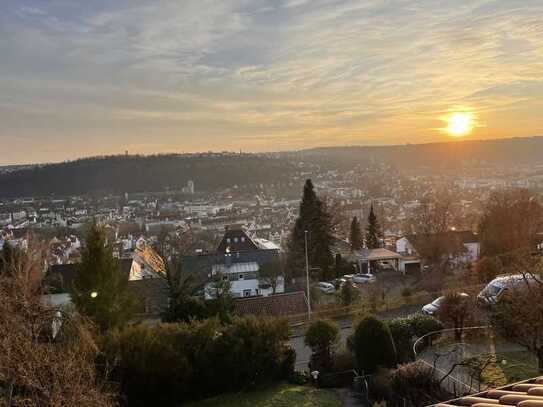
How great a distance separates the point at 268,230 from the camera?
85688 mm

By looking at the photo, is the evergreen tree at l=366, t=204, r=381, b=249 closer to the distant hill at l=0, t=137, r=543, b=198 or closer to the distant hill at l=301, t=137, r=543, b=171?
the distant hill at l=0, t=137, r=543, b=198

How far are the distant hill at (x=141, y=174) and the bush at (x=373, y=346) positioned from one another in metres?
126

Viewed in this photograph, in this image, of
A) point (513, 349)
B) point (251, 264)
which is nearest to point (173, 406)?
point (513, 349)

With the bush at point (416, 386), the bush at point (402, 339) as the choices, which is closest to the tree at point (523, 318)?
the bush at point (402, 339)

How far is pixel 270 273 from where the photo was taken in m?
31.0

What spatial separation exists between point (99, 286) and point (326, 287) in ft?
50.0

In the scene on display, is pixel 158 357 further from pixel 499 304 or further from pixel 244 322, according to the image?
pixel 499 304

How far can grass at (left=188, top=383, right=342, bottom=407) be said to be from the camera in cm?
1081

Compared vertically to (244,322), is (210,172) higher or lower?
higher

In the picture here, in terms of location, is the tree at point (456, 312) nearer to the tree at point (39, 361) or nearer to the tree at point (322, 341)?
the tree at point (322, 341)

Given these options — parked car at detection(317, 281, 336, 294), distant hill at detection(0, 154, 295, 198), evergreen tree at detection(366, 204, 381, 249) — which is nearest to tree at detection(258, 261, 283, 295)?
parked car at detection(317, 281, 336, 294)

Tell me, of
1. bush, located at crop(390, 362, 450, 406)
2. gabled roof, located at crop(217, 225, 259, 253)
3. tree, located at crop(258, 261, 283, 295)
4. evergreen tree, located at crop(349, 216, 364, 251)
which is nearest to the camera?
bush, located at crop(390, 362, 450, 406)

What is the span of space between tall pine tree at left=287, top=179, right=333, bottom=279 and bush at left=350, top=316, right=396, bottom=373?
61.4 feet

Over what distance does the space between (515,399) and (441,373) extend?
7174 mm
